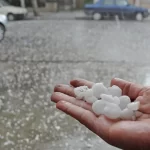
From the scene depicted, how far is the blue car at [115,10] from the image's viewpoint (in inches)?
455

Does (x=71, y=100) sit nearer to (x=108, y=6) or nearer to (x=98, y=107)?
(x=98, y=107)

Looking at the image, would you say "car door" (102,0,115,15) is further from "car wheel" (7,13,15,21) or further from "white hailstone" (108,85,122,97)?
"white hailstone" (108,85,122,97)

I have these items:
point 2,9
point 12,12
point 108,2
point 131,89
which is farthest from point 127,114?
point 2,9

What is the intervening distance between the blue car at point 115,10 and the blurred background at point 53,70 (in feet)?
5.06

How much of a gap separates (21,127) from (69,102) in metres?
1.34

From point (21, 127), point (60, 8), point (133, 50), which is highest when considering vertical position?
point (21, 127)

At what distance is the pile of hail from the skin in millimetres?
34

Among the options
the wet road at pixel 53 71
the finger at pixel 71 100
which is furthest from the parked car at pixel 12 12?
the finger at pixel 71 100

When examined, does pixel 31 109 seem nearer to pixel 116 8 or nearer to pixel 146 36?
pixel 146 36

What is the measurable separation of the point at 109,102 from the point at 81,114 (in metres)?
0.19

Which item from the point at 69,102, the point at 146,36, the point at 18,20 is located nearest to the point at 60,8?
the point at 18,20

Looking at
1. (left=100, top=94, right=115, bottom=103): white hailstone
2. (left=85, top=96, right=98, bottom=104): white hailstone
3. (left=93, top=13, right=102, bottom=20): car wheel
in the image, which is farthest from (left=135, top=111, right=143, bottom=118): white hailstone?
(left=93, top=13, right=102, bottom=20): car wheel

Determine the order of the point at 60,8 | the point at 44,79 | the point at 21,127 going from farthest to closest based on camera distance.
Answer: the point at 60,8 → the point at 44,79 → the point at 21,127

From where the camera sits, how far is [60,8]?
16672mm
